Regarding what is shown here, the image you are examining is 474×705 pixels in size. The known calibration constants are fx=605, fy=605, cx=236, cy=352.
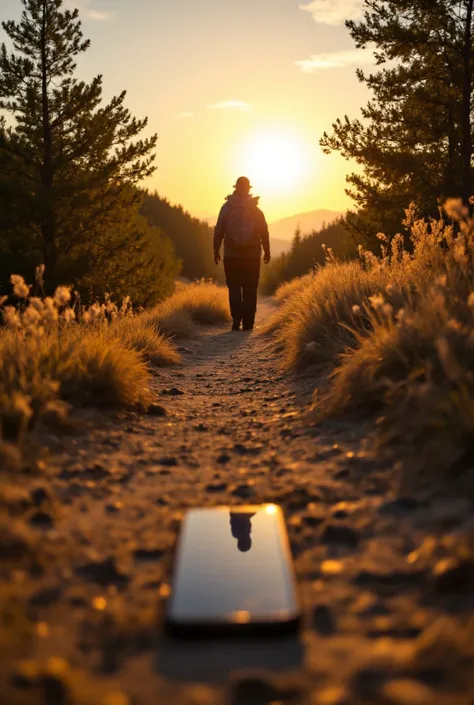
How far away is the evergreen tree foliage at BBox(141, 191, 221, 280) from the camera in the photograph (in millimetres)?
62906

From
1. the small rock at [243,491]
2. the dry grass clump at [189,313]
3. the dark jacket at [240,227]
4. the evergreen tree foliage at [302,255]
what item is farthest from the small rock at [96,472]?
the evergreen tree foliage at [302,255]

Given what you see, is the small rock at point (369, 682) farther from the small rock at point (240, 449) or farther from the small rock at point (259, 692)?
the small rock at point (240, 449)

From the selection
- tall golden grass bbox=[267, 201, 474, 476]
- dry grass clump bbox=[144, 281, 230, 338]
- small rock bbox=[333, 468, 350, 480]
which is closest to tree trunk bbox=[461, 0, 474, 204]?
dry grass clump bbox=[144, 281, 230, 338]

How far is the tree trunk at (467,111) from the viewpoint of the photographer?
1316 centimetres

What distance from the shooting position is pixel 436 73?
46.4 feet

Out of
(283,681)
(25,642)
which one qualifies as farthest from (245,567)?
(25,642)

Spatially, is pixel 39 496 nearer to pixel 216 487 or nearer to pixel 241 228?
pixel 216 487

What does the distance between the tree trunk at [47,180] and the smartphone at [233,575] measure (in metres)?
16.0

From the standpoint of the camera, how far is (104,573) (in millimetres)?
2152

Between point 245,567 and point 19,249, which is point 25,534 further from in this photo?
point 19,249

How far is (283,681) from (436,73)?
15286 mm

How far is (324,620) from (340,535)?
0.62 meters

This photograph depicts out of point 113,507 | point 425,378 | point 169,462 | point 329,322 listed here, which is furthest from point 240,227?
point 113,507

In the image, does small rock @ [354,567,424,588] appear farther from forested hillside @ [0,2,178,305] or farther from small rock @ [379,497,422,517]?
forested hillside @ [0,2,178,305]
